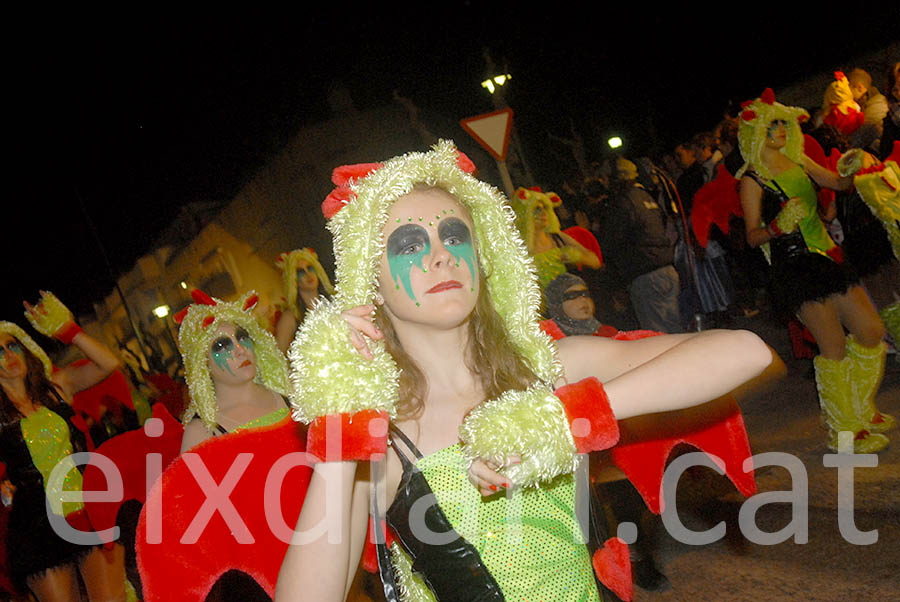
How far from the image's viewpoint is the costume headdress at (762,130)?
4.23 metres

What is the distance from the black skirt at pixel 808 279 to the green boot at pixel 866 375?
330mm

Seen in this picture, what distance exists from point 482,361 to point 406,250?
41cm

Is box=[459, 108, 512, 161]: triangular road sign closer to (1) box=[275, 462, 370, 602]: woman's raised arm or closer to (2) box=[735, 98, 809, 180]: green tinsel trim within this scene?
(2) box=[735, 98, 809, 180]: green tinsel trim

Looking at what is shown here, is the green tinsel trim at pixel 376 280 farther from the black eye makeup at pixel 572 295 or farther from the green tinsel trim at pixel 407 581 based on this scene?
the black eye makeup at pixel 572 295

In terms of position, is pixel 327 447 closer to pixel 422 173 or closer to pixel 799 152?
pixel 422 173

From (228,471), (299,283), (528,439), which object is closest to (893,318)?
(528,439)

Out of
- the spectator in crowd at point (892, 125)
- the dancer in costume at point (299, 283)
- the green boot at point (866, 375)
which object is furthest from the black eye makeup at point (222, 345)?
the spectator in crowd at point (892, 125)

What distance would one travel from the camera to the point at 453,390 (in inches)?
77.1

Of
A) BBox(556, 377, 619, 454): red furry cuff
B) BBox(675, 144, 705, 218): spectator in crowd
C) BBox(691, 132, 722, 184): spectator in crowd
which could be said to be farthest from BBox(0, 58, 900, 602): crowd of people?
BBox(691, 132, 722, 184): spectator in crowd

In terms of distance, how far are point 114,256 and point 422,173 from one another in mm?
14600

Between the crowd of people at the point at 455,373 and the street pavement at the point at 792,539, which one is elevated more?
the crowd of people at the point at 455,373

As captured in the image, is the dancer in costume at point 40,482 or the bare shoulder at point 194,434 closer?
the bare shoulder at point 194,434

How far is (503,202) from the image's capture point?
2.06 metres

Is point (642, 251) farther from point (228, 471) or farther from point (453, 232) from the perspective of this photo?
point (453, 232)
